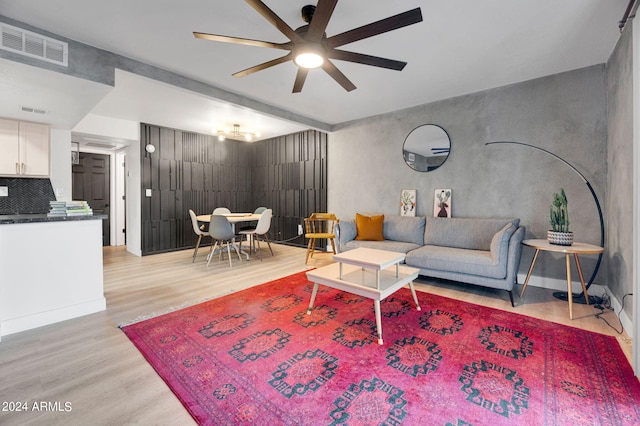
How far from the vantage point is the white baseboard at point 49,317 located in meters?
2.25

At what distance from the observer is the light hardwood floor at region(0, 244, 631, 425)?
1425mm

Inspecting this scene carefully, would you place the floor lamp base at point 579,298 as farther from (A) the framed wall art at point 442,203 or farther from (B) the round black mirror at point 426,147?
(B) the round black mirror at point 426,147

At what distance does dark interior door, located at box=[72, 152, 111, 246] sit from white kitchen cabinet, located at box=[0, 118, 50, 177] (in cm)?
265

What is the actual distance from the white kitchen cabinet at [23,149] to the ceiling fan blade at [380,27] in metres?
4.22

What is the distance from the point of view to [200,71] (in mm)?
3229

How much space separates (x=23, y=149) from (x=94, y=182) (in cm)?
291

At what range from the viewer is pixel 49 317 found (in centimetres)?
242

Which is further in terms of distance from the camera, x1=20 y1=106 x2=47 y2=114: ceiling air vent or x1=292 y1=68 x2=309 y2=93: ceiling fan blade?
x1=20 y1=106 x2=47 y2=114: ceiling air vent

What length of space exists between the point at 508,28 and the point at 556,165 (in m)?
1.81

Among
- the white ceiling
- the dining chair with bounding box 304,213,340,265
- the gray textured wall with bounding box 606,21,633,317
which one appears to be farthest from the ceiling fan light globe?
the dining chair with bounding box 304,213,340,265

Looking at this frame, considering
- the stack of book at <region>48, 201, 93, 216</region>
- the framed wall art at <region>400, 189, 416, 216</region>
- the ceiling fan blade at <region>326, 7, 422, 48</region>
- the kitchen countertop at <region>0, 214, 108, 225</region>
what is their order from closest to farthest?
the ceiling fan blade at <region>326, 7, 422, 48</region>, the kitchen countertop at <region>0, 214, 108, 225</region>, the stack of book at <region>48, 201, 93, 216</region>, the framed wall art at <region>400, 189, 416, 216</region>

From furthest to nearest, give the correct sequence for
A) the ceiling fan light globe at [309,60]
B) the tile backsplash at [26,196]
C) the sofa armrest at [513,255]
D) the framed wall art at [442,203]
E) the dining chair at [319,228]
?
1. the dining chair at [319,228]
2. the framed wall art at [442,203]
3. the tile backsplash at [26,196]
4. the sofa armrest at [513,255]
5. the ceiling fan light globe at [309,60]

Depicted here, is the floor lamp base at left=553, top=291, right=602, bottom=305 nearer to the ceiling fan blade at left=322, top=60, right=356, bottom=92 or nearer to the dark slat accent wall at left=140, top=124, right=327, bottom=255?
the ceiling fan blade at left=322, top=60, right=356, bottom=92

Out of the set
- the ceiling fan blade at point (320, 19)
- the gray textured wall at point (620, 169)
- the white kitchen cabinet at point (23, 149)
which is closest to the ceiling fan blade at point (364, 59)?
the ceiling fan blade at point (320, 19)
